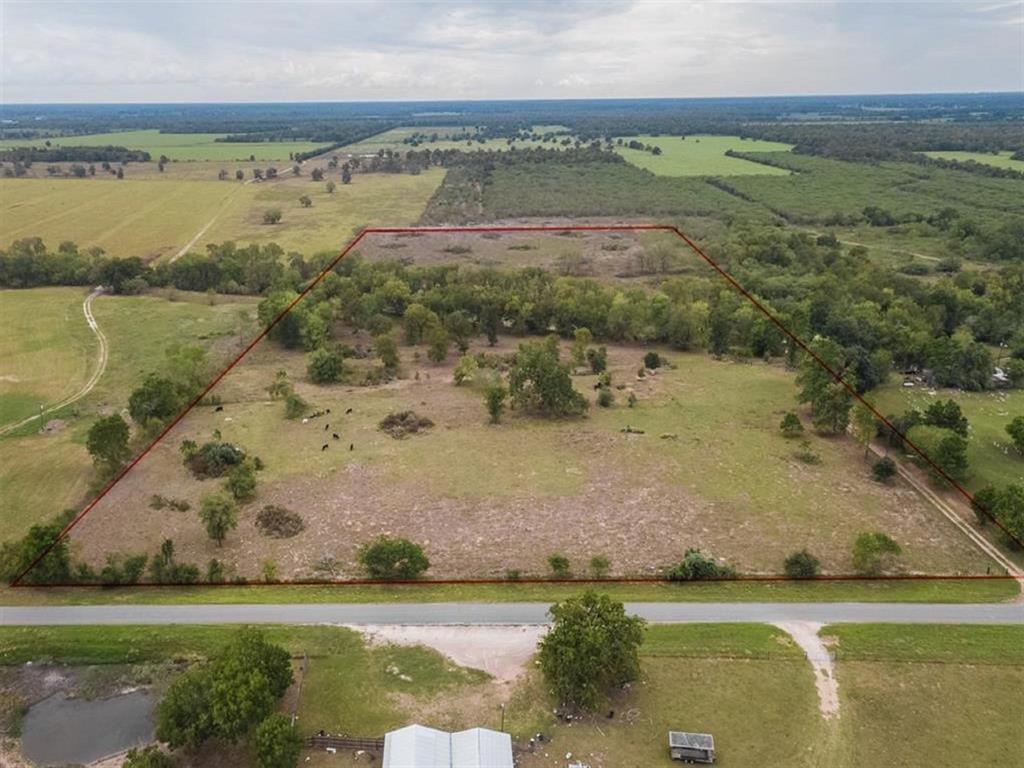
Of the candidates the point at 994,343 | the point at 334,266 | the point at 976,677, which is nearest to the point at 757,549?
the point at 976,677

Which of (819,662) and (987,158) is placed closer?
(819,662)

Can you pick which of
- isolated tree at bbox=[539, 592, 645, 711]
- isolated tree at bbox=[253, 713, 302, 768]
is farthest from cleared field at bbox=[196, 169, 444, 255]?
isolated tree at bbox=[253, 713, 302, 768]

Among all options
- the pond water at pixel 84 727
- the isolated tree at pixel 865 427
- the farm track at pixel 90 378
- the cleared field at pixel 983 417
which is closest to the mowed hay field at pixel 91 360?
the farm track at pixel 90 378

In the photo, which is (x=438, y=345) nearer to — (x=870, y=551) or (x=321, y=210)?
(x=870, y=551)

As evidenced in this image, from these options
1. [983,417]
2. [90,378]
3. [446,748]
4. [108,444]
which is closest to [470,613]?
[446,748]

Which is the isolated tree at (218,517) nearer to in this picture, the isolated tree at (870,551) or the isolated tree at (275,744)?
the isolated tree at (275,744)

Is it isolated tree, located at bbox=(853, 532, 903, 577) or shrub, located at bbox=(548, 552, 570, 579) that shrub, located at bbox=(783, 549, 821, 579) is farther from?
shrub, located at bbox=(548, 552, 570, 579)
